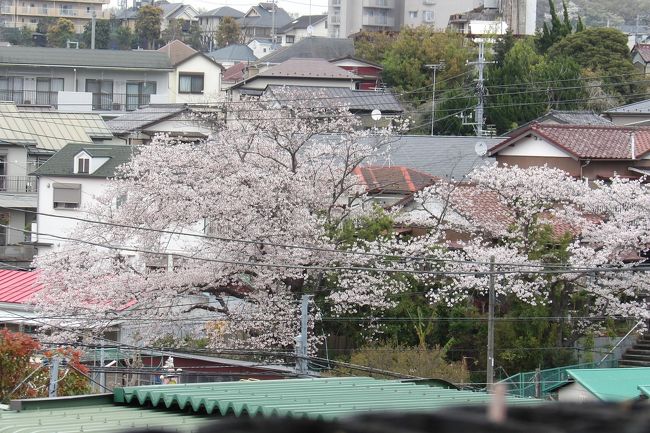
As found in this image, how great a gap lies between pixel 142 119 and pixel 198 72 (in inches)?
499

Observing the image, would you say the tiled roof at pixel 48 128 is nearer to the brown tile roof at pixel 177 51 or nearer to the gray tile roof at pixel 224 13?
the brown tile roof at pixel 177 51

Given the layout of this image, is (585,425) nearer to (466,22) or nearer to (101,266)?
(101,266)

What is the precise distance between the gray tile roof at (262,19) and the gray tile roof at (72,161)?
82105 mm

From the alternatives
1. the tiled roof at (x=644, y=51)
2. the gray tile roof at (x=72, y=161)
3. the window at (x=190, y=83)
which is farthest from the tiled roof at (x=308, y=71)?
the gray tile roof at (x=72, y=161)

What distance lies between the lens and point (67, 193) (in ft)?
117

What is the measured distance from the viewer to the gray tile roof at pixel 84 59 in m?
54.4

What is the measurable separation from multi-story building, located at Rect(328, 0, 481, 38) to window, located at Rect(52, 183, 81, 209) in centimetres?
6264

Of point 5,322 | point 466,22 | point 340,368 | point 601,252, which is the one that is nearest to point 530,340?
point 601,252

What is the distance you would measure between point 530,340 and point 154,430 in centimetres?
2218

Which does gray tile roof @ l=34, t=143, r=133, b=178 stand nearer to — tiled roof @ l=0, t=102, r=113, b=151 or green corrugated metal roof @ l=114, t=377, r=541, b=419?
tiled roof @ l=0, t=102, r=113, b=151

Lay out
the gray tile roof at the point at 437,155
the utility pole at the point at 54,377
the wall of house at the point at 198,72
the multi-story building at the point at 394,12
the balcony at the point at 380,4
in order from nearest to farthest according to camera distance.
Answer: the utility pole at the point at 54,377
the gray tile roof at the point at 437,155
the wall of house at the point at 198,72
the multi-story building at the point at 394,12
the balcony at the point at 380,4

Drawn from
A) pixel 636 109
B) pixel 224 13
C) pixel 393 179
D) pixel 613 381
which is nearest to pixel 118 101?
pixel 636 109

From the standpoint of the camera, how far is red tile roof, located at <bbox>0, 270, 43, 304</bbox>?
27.0 metres

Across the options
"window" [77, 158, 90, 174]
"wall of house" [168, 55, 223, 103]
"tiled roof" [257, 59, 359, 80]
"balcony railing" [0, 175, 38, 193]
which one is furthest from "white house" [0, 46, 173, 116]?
"window" [77, 158, 90, 174]
